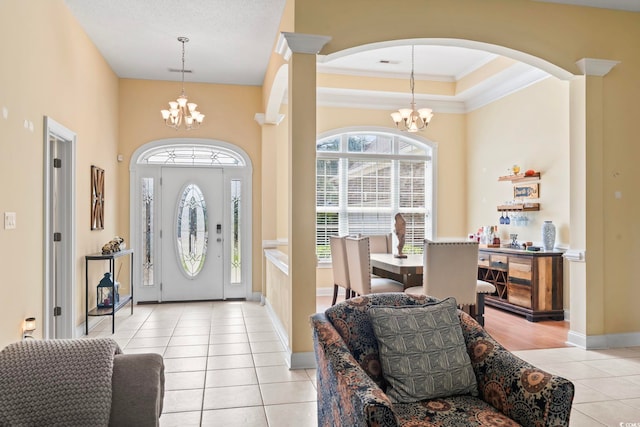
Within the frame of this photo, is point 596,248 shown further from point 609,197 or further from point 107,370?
point 107,370

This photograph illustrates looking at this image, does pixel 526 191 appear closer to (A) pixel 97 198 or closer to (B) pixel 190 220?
(B) pixel 190 220

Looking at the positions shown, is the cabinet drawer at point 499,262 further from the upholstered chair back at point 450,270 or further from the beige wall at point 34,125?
the beige wall at point 34,125

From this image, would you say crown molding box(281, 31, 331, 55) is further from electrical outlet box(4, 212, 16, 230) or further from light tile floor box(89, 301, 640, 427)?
light tile floor box(89, 301, 640, 427)

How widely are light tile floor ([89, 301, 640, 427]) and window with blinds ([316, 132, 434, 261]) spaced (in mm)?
2513

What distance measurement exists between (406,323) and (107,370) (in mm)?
1260

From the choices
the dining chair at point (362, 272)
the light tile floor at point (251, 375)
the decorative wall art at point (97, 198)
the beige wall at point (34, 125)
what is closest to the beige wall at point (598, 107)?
the light tile floor at point (251, 375)

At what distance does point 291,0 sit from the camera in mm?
3861

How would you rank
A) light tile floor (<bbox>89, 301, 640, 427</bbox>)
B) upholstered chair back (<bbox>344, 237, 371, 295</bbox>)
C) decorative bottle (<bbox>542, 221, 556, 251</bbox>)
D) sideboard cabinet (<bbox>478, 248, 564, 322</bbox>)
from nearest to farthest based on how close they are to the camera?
light tile floor (<bbox>89, 301, 640, 427</bbox>) < upholstered chair back (<bbox>344, 237, 371, 295</bbox>) < sideboard cabinet (<bbox>478, 248, 564, 322</bbox>) < decorative bottle (<bbox>542, 221, 556, 251</bbox>)

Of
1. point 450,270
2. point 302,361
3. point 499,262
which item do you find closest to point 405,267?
point 450,270

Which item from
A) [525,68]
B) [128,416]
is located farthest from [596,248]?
[128,416]

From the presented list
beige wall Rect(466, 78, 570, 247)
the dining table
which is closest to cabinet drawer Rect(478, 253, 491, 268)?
beige wall Rect(466, 78, 570, 247)

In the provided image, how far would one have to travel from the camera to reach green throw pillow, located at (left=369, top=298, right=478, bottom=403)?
1.95m

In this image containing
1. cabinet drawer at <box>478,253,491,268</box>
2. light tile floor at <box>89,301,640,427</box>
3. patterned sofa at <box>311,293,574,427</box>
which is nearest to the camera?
patterned sofa at <box>311,293,574,427</box>

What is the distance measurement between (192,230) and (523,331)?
4657 millimetres
